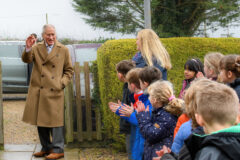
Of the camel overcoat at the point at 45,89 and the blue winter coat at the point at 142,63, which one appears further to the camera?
the camel overcoat at the point at 45,89

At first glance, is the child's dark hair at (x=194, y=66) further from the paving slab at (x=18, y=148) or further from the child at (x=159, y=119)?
the paving slab at (x=18, y=148)

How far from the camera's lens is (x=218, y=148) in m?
1.71

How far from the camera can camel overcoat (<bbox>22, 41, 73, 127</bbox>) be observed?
17.2 feet

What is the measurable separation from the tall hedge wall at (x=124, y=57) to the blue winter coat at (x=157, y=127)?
2.28 meters

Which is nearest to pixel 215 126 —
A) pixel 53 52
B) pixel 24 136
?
pixel 53 52

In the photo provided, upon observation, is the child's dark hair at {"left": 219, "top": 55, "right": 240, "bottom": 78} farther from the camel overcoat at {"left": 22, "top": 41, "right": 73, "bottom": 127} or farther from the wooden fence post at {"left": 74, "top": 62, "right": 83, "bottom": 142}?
the wooden fence post at {"left": 74, "top": 62, "right": 83, "bottom": 142}

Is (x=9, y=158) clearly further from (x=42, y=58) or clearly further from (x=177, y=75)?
(x=177, y=75)

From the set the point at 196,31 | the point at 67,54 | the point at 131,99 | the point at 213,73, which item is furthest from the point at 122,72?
the point at 196,31

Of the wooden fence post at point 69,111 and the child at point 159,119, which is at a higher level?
the child at point 159,119

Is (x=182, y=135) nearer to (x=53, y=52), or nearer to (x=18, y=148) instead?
(x=53, y=52)

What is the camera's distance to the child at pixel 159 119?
302 centimetres

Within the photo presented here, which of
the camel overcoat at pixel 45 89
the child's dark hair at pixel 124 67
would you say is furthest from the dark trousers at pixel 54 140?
the child's dark hair at pixel 124 67

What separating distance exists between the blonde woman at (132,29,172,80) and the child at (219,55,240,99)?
1.19m

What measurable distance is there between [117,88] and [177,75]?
3.60 ft
